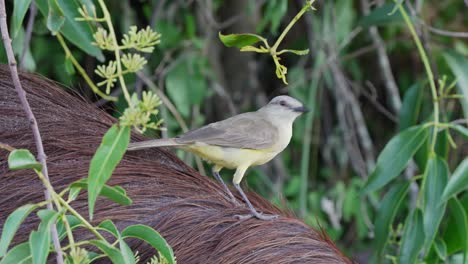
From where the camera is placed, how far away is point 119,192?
4.60ft

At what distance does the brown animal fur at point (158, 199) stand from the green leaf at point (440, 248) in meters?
0.54

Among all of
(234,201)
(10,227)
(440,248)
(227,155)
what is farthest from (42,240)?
(440,248)

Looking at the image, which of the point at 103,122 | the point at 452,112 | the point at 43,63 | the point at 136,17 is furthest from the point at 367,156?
the point at 103,122

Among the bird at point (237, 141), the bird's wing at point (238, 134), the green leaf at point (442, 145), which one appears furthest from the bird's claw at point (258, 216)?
the green leaf at point (442, 145)

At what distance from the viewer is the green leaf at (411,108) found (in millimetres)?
2949

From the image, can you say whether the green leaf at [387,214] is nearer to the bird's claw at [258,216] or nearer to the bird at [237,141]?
the bird at [237,141]

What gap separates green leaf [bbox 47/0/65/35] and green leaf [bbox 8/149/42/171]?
0.54 m

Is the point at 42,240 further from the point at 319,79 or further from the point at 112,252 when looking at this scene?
the point at 319,79

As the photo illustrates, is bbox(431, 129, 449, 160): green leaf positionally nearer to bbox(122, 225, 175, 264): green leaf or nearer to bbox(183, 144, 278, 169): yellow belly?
bbox(183, 144, 278, 169): yellow belly

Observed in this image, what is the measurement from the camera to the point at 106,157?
1.32 meters

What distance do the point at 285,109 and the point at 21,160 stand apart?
4.60 ft

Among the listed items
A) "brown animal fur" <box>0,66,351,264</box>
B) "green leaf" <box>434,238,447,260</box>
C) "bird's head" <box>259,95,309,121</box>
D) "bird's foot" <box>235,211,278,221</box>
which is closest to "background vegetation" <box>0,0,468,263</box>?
"green leaf" <box>434,238,447,260</box>

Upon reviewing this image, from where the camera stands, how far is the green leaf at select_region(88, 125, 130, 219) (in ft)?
4.27

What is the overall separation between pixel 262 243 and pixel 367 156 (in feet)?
7.65
